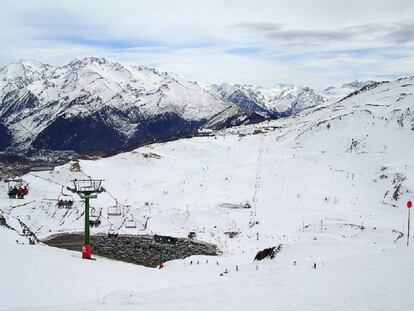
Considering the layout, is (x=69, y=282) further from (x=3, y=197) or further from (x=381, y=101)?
(x=381, y=101)

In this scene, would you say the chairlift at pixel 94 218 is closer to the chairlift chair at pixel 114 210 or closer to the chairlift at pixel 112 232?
the chairlift chair at pixel 114 210

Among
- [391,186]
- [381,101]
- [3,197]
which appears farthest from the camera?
[381,101]

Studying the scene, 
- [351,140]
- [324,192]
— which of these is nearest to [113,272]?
[324,192]

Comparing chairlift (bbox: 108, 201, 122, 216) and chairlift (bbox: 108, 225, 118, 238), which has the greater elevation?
chairlift (bbox: 108, 201, 122, 216)

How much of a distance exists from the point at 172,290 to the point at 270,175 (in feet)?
209

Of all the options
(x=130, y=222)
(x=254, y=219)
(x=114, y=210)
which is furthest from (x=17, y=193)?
(x=254, y=219)

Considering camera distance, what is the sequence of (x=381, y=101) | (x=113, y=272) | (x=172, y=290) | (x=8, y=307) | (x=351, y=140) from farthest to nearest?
(x=381, y=101) < (x=351, y=140) < (x=113, y=272) < (x=172, y=290) < (x=8, y=307)

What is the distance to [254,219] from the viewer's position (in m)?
62.1

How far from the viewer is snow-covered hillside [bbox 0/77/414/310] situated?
66.8 ft

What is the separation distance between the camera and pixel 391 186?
227ft

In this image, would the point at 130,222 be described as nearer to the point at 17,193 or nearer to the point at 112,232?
the point at 112,232

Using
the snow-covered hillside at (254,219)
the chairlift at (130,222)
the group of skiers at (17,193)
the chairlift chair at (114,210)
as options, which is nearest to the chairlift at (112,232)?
the snow-covered hillside at (254,219)

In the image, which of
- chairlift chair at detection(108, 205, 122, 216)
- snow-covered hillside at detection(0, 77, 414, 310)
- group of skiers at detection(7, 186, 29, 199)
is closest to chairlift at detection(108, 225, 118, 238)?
snow-covered hillside at detection(0, 77, 414, 310)

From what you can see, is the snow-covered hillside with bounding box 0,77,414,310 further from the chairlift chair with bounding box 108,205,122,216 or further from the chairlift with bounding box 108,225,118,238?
the chairlift with bounding box 108,225,118,238
